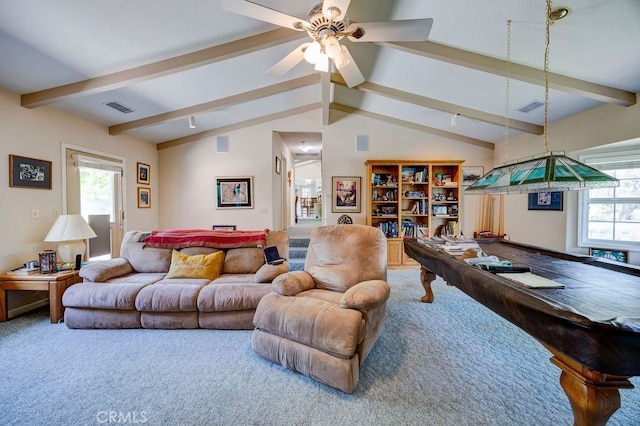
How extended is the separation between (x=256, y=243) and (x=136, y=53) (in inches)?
94.1

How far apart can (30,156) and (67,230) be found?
1003 millimetres

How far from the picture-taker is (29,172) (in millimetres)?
3055

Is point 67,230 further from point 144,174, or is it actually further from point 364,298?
point 364,298

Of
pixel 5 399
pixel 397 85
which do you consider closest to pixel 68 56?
pixel 5 399

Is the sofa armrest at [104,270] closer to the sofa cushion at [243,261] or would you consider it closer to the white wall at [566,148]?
the sofa cushion at [243,261]

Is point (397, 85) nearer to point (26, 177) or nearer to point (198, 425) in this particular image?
point (198, 425)

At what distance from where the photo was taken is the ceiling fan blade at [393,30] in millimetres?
1812

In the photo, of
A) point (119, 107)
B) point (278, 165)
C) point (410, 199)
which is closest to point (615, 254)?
point (410, 199)

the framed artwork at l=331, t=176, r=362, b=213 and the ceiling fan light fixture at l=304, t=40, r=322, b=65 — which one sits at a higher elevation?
the ceiling fan light fixture at l=304, t=40, r=322, b=65

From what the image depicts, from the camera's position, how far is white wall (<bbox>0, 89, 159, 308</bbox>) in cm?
284

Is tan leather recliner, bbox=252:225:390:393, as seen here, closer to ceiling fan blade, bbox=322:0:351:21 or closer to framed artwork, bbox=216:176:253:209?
ceiling fan blade, bbox=322:0:351:21

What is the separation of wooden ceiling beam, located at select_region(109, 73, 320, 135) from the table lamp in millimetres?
1888

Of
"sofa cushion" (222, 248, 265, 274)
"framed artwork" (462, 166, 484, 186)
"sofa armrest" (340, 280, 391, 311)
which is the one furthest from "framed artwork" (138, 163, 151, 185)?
"framed artwork" (462, 166, 484, 186)

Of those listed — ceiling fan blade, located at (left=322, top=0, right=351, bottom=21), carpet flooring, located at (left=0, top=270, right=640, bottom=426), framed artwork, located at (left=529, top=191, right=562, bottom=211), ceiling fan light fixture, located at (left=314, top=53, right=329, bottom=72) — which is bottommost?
carpet flooring, located at (left=0, top=270, right=640, bottom=426)
